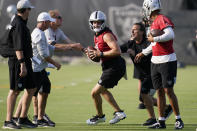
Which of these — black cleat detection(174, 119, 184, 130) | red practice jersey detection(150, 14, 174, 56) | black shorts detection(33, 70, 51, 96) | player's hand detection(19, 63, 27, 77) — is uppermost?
red practice jersey detection(150, 14, 174, 56)

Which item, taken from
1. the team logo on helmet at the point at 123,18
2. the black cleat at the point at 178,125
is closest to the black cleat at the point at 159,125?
the black cleat at the point at 178,125

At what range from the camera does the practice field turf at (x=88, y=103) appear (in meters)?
10.4

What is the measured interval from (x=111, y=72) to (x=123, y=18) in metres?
19.0

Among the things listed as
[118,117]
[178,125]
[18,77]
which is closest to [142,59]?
[118,117]

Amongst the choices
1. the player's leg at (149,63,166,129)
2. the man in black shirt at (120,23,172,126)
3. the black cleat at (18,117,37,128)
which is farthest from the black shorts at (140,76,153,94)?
the black cleat at (18,117,37,128)

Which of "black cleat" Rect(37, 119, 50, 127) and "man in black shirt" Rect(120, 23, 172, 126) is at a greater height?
"man in black shirt" Rect(120, 23, 172, 126)

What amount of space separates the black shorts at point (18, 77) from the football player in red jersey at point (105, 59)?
113 cm

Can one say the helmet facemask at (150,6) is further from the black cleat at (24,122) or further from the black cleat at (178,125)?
the black cleat at (24,122)

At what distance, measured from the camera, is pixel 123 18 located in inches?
1145

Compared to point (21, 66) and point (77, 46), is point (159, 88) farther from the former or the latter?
point (21, 66)

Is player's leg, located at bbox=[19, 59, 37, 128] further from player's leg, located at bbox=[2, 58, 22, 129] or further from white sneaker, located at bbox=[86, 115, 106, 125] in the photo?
white sneaker, located at bbox=[86, 115, 106, 125]

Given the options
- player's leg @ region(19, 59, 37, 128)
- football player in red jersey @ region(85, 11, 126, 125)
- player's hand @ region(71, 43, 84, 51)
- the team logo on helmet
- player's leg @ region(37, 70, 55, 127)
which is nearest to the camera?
player's leg @ region(19, 59, 37, 128)

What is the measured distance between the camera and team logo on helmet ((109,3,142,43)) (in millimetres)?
28891

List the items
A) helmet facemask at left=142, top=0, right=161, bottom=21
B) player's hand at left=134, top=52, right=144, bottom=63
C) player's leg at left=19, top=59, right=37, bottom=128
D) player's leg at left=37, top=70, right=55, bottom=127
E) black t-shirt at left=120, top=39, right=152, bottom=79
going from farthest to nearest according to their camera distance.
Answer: black t-shirt at left=120, top=39, right=152, bottom=79 < player's hand at left=134, top=52, right=144, bottom=63 < player's leg at left=37, top=70, right=55, bottom=127 < player's leg at left=19, top=59, right=37, bottom=128 < helmet facemask at left=142, top=0, right=161, bottom=21
